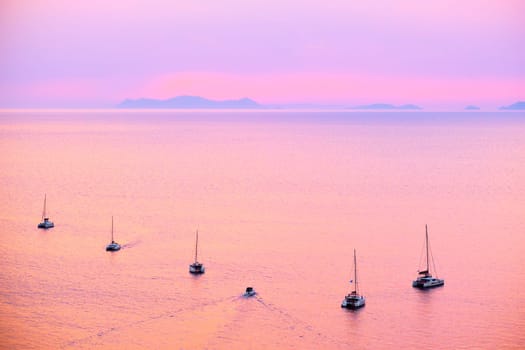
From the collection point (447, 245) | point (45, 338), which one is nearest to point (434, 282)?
point (447, 245)

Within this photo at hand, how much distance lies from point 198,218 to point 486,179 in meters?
67.0

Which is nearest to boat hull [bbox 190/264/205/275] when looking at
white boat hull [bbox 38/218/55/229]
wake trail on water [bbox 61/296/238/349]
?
wake trail on water [bbox 61/296/238/349]

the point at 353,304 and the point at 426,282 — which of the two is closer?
the point at 353,304

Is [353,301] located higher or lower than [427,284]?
lower

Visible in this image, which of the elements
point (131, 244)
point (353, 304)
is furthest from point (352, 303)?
point (131, 244)

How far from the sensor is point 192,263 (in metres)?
73.8

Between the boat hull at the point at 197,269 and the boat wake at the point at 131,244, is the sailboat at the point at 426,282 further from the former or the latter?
the boat wake at the point at 131,244

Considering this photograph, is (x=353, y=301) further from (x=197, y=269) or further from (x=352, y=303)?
(x=197, y=269)

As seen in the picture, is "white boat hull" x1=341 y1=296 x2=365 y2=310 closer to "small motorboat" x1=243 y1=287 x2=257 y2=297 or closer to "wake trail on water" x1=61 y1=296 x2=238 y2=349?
"small motorboat" x1=243 y1=287 x2=257 y2=297

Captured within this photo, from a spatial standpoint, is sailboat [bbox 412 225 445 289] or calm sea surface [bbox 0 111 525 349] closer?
calm sea surface [bbox 0 111 525 349]

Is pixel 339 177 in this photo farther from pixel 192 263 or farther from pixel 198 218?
pixel 192 263

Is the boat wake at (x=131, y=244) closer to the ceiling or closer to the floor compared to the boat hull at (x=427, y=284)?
closer to the ceiling

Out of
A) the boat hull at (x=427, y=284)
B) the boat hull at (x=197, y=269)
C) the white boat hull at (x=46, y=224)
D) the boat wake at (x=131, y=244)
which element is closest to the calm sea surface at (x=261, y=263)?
the boat wake at (x=131, y=244)

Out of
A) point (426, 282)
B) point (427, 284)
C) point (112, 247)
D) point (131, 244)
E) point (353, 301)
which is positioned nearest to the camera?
point (353, 301)
